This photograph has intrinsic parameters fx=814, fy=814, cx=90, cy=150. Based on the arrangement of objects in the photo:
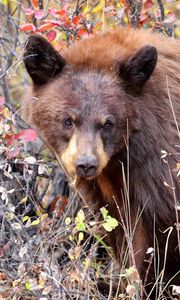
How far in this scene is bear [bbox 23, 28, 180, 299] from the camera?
513 cm

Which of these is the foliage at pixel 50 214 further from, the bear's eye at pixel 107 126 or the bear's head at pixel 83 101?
the bear's eye at pixel 107 126

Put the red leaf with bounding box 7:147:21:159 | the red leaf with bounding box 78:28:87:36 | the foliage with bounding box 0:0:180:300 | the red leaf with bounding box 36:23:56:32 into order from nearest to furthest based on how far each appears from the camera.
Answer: the foliage with bounding box 0:0:180:300, the red leaf with bounding box 7:147:21:159, the red leaf with bounding box 36:23:56:32, the red leaf with bounding box 78:28:87:36

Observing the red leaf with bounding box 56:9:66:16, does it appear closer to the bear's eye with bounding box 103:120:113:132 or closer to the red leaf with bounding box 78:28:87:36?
the red leaf with bounding box 78:28:87:36

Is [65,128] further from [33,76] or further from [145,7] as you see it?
[145,7]

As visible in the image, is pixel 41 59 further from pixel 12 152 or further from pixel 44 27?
pixel 12 152

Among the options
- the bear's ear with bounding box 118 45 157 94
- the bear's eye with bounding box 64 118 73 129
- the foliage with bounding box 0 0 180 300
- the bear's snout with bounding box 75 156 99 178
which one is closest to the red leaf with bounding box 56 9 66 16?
the foliage with bounding box 0 0 180 300

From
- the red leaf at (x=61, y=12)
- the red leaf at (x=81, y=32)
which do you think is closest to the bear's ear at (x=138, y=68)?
the red leaf at (x=61, y=12)

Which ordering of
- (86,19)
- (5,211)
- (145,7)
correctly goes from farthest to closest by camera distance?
(86,19)
(145,7)
(5,211)

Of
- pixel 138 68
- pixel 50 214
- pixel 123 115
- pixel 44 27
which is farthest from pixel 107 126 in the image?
pixel 50 214

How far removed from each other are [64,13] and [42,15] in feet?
0.61

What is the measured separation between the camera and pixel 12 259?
18.9 feet

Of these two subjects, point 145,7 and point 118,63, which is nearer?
point 118,63

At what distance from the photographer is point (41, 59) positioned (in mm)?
5238

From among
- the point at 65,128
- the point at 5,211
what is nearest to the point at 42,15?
the point at 65,128
